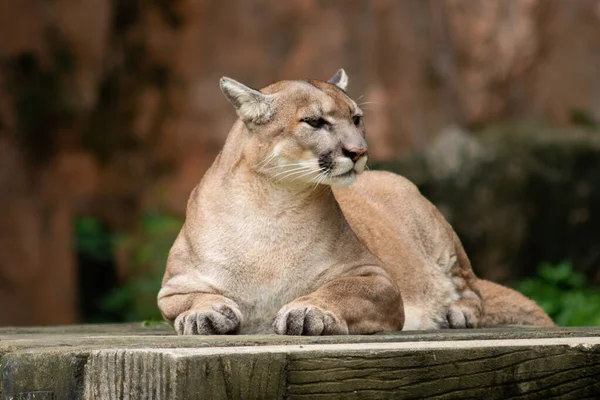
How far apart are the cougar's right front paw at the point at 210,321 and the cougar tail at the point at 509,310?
1946mm

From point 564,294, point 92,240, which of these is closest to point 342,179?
point 564,294

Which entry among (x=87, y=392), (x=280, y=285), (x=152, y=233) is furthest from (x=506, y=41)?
(x=87, y=392)

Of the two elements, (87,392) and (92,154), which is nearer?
(87,392)

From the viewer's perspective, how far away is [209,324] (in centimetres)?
452

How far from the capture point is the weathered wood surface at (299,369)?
2877 millimetres

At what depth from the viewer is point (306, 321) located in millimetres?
4312

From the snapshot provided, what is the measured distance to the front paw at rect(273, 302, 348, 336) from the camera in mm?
4305

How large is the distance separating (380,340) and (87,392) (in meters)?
1.06

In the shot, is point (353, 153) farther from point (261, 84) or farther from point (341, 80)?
point (261, 84)

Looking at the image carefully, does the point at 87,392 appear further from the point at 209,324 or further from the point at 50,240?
the point at 50,240

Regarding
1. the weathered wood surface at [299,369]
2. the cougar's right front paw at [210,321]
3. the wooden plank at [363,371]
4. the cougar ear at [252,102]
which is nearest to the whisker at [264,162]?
the cougar ear at [252,102]

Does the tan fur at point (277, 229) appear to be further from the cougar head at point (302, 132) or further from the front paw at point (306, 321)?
the front paw at point (306, 321)

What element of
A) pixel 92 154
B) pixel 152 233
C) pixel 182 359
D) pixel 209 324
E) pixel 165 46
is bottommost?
pixel 152 233

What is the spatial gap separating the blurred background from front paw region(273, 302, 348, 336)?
15.6ft
